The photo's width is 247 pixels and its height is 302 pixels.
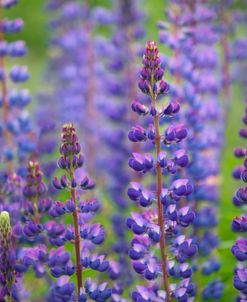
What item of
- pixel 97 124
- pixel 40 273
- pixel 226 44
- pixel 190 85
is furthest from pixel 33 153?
pixel 97 124

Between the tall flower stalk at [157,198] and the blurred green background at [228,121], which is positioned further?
the blurred green background at [228,121]

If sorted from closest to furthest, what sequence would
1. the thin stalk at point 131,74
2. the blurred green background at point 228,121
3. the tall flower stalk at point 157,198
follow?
the tall flower stalk at point 157,198 → the blurred green background at point 228,121 → the thin stalk at point 131,74

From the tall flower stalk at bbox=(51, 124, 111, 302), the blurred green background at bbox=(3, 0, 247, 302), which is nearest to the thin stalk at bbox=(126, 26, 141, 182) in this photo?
the blurred green background at bbox=(3, 0, 247, 302)

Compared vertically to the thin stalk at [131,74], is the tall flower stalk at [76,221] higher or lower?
lower

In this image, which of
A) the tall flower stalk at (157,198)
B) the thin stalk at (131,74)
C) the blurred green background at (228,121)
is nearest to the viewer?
the tall flower stalk at (157,198)

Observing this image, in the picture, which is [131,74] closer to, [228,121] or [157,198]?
[228,121]

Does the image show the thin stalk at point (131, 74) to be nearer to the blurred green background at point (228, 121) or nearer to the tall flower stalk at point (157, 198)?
the blurred green background at point (228, 121)

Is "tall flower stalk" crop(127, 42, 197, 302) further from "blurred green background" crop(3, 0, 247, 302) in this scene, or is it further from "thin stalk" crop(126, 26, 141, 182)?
"thin stalk" crop(126, 26, 141, 182)

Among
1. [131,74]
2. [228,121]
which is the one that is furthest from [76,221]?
[228,121]

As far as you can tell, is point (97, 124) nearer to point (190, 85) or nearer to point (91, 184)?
point (190, 85)

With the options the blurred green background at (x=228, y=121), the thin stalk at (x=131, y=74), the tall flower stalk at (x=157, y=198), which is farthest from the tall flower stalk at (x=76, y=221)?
the thin stalk at (x=131, y=74)
